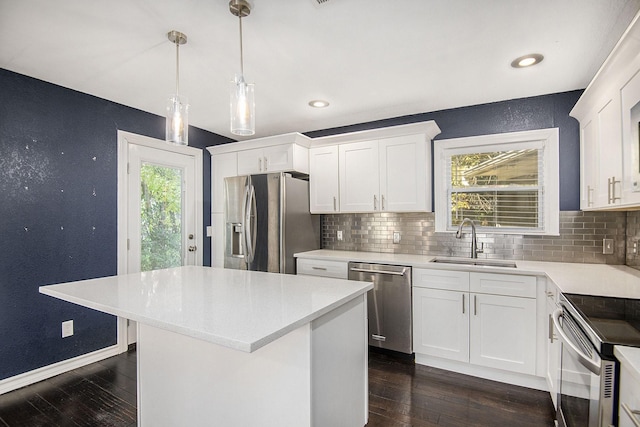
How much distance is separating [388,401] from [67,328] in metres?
2.67

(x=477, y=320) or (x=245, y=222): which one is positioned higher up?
(x=245, y=222)

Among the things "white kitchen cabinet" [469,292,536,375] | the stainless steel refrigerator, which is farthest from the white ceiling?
"white kitchen cabinet" [469,292,536,375]

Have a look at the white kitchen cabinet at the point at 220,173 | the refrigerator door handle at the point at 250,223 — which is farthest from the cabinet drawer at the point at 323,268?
the white kitchen cabinet at the point at 220,173

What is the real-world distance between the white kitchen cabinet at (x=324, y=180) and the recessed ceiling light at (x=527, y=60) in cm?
178

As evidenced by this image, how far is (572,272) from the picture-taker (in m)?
2.32

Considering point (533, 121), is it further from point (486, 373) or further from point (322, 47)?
point (486, 373)

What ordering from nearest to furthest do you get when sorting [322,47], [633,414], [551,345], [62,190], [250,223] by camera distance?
1. [633,414]
2. [322,47]
3. [551,345]
4. [62,190]
5. [250,223]

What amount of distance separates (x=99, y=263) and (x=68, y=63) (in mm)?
1661

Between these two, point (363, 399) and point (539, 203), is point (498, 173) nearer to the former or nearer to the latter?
point (539, 203)

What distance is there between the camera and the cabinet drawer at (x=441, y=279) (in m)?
2.68

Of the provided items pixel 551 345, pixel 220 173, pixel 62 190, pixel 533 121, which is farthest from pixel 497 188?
pixel 62 190

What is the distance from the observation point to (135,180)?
3.29m

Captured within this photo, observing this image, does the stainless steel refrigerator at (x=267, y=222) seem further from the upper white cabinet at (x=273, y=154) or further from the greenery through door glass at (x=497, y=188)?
the greenery through door glass at (x=497, y=188)

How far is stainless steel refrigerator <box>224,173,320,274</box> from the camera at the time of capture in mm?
3447
